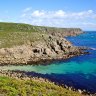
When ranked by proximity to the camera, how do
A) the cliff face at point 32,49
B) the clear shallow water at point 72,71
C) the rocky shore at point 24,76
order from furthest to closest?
1. the cliff face at point 32,49
2. the clear shallow water at point 72,71
3. the rocky shore at point 24,76

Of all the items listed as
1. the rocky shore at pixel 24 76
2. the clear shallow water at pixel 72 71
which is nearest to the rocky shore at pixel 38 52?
the clear shallow water at pixel 72 71

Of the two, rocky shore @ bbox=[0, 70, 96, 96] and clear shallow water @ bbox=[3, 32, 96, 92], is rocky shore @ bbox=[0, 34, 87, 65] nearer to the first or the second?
clear shallow water @ bbox=[3, 32, 96, 92]

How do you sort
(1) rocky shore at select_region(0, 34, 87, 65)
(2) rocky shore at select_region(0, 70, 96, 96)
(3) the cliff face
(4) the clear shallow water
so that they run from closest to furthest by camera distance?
(2) rocky shore at select_region(0, 70, 96, 96) → (4) the clear shallow water → (1) rocky shore at select_region(0, 34, 87, 65) → (3) the cliff face

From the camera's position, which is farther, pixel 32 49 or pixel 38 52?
pixel 32 49

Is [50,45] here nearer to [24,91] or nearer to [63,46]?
[63,46]

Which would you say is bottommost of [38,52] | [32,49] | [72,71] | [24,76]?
[72,71]

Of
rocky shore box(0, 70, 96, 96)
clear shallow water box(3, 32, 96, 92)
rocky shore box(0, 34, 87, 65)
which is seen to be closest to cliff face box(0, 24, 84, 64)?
rocky shore box(0, 34, 87, 65)

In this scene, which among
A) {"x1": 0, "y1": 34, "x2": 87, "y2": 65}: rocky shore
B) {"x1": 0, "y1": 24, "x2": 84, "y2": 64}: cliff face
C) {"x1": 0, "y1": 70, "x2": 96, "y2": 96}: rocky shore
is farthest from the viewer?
{"x1": 0, "y1": 24, "x2": 84, "y2": 64}: cliff face

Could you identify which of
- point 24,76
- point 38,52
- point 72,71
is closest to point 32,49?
point 38,52

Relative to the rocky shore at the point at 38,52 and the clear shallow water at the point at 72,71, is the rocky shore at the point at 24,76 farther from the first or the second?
the rocky shore at the point at 38,52

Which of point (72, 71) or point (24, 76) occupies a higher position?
point (24, 76)

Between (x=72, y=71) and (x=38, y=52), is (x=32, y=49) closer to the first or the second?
(x=38, y=52)

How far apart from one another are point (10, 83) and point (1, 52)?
53.6 meters

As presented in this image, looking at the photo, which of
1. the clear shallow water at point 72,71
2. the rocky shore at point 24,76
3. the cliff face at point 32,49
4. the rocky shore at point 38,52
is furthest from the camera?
the cliff face at point 32,49
